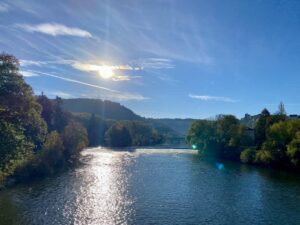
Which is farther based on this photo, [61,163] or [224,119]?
[224,119]

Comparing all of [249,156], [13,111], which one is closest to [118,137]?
[249,156]

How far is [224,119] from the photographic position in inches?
4978

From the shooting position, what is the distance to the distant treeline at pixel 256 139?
8656 centimetres

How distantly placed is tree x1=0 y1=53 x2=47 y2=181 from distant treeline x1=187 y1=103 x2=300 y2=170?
6342cm

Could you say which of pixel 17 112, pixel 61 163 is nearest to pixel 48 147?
pixel 61 163

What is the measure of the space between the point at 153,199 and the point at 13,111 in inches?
886

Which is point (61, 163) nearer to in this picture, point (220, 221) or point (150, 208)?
point (150, 208)

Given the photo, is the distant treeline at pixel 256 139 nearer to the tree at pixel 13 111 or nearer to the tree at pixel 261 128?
the tree at pixel 261 128

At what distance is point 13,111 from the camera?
38.5 metres

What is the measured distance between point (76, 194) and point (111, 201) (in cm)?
677

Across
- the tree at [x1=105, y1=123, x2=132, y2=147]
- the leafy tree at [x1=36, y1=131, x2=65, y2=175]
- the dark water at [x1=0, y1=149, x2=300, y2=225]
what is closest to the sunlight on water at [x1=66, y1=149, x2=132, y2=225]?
the dark water at [x1=0, y1=149, x2=300, y2=225]

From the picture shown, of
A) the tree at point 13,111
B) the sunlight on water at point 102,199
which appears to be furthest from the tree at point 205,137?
the tree at point 13,111

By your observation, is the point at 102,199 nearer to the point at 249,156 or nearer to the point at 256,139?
the point at 249,156

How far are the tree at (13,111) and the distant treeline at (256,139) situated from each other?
63.4 metres
